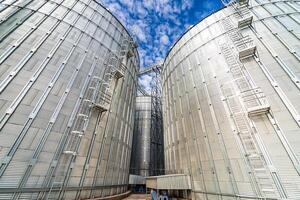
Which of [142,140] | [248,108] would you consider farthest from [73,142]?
[142,140]

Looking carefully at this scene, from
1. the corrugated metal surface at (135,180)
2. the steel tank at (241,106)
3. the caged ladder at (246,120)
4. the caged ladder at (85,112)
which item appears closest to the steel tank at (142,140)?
the corrugated metal surface at (135,180)

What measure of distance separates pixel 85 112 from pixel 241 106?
1002 centimetres

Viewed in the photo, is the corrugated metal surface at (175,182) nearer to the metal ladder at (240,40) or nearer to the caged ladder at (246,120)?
the caged ladder at (246,120)

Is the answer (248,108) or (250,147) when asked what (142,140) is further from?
(248,108)

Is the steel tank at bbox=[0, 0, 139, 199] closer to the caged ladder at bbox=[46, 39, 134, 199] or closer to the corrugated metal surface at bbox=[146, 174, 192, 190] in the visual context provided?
the caged ladder at bbox=[46, 39, 134, 199]

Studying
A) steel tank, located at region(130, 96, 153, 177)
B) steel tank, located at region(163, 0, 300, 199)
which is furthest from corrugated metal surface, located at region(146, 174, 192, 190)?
steel tank, located at region(130, 96, 153, 177)

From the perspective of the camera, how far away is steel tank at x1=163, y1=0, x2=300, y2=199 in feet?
25.7

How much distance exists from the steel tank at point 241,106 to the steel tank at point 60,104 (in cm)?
643

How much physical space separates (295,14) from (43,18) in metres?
18.5

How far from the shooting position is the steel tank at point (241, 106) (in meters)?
7.82

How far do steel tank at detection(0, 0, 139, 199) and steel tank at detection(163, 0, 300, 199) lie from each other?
6.43m

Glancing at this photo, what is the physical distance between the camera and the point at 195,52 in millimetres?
15430

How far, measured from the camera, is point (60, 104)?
9.64 metres

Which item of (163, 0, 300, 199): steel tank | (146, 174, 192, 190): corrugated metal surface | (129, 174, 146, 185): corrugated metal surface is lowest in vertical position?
(146, 174, 192, 190): corrugated metal surface
